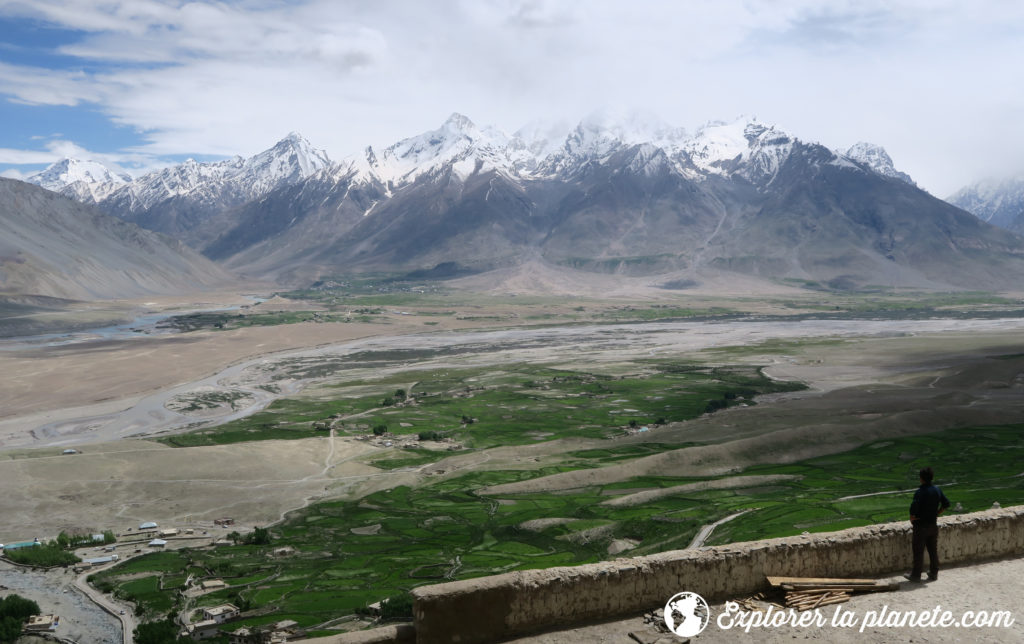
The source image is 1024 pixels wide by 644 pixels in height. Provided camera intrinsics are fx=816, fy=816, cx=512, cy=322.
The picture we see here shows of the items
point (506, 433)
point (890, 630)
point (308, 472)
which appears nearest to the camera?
point (890, 630)

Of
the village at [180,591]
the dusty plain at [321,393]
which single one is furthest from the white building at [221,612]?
the dusty plain at [321,393]

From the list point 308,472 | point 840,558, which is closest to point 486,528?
point 308,472

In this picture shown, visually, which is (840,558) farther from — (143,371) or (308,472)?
(143,371)

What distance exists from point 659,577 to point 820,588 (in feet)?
9.89

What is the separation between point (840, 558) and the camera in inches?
619

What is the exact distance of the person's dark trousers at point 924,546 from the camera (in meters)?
15.4

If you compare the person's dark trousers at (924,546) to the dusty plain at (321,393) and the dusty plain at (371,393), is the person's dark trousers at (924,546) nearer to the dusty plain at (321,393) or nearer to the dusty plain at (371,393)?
the dusty plain at (371,393)

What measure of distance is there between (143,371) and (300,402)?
33.5 meters

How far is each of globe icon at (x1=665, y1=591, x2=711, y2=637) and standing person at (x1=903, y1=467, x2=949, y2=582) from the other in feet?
14.1

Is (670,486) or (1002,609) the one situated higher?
(1002,609)

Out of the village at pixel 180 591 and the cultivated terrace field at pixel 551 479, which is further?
the cultivated terrace field at pixel 551 479

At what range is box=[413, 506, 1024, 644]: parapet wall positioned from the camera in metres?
13.7

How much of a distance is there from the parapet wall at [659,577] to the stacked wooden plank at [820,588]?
1.21ft

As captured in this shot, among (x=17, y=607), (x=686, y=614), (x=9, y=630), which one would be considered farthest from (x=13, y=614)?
(x=686, y=614)
